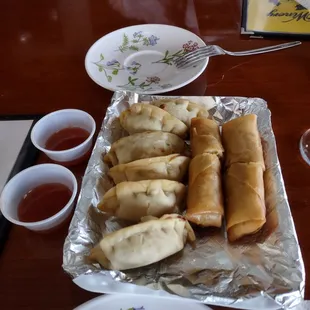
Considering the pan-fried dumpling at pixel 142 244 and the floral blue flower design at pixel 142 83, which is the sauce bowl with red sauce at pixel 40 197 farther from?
the floral blue flower design at pixel 142 83

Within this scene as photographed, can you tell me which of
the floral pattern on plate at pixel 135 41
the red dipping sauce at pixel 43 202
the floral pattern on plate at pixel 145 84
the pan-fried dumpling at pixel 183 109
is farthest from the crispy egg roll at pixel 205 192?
the floral pattern on plate at pixel 135 41

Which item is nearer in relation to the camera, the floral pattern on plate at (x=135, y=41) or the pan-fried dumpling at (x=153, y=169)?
the pan-fried dumpling at (x=153, y=169)

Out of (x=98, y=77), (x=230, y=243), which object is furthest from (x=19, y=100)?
(x=230, y=243)

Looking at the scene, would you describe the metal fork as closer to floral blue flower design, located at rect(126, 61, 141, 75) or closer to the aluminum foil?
floral blue flower design, located at rect(126, 61, 141, 75)

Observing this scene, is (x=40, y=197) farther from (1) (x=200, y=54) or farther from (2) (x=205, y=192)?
(1) (x=200, y=54)

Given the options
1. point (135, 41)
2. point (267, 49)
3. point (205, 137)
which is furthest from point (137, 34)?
point (205, 137)

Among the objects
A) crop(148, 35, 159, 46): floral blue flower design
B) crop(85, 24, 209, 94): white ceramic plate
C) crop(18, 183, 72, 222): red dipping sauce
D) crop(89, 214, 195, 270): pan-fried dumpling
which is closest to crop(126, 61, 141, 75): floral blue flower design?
crop(85, 24, 209, 94): white ceramic plate

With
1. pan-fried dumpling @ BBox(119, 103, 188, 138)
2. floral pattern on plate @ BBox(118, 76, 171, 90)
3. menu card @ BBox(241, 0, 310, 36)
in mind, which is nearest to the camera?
pan-fried dumpling @ BBox(119, 103, 188, 138)
